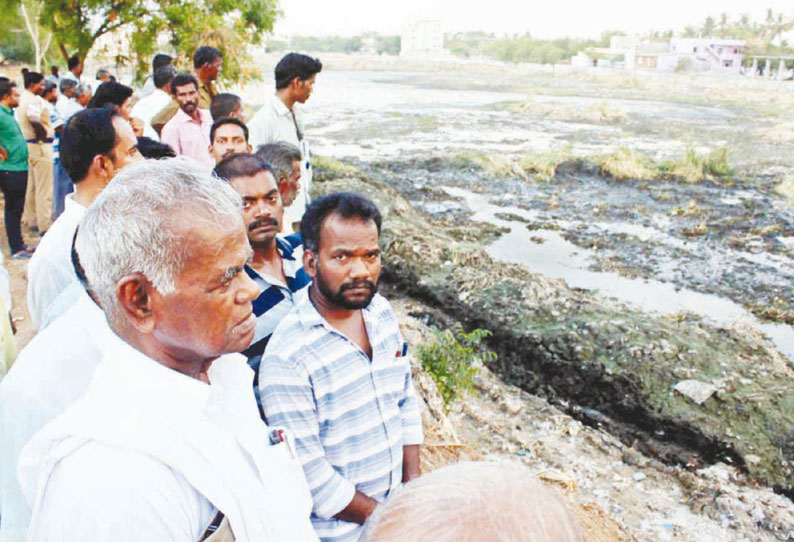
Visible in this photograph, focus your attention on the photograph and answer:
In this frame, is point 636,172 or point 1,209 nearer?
point 1,209

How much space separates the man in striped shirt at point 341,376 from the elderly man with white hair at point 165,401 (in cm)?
39

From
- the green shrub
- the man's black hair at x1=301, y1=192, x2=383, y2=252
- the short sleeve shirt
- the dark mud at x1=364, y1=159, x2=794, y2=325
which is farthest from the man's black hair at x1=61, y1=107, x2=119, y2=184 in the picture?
the dark mud at x1=364, y1=159, x2=794, y2=325

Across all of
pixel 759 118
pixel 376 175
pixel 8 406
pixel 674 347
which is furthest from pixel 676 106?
pixel 8 406

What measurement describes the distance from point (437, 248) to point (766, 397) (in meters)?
3.99

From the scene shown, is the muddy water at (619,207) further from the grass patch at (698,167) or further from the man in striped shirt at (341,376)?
the man in striped shirt at (341,376)

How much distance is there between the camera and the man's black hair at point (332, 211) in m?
2.12

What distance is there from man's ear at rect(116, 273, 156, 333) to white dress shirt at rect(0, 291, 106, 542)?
25 centimetres

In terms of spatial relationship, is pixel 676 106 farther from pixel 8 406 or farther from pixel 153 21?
pixel 8 406

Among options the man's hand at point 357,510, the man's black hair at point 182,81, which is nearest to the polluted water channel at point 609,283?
the man's black hair at point 182,81

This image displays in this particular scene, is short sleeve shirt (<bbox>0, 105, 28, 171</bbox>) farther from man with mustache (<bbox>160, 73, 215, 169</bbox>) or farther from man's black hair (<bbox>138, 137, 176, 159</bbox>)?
man's black hair (<bbox>138, 137, 176, 159</bbox>)

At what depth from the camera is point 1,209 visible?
8.37 m

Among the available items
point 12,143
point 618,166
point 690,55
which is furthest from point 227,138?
point 690,55

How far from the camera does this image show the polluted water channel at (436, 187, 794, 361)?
695cm

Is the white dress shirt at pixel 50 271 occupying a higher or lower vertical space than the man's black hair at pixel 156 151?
lower
